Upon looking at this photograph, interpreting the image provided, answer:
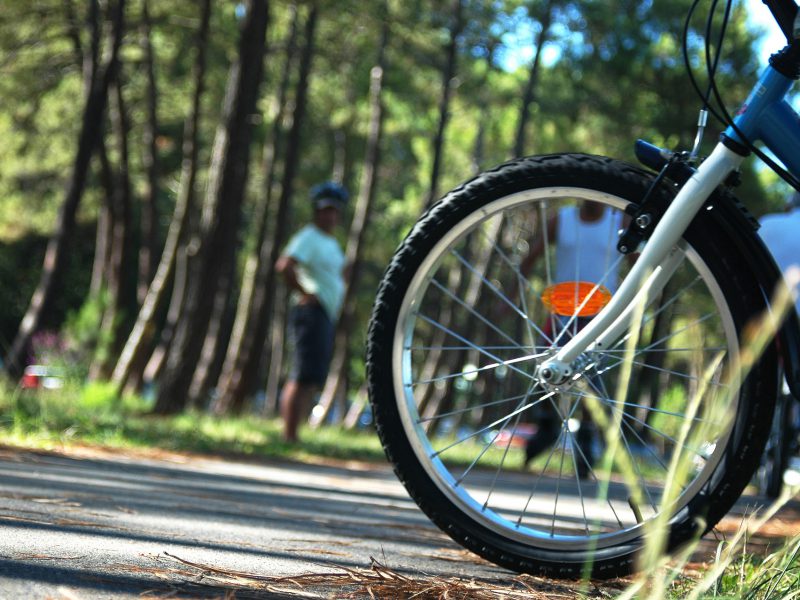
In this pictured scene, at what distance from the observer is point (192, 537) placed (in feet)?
10.0

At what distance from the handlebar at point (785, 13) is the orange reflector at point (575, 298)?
802mm

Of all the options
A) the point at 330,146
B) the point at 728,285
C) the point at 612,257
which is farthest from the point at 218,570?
the point at 330,146

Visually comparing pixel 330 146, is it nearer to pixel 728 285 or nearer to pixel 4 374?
pixel 4 374

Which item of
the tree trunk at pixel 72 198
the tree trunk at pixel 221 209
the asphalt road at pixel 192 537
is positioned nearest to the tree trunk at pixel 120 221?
the tree trunk at pixel 72 198

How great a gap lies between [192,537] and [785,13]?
201cm

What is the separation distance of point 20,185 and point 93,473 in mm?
26301

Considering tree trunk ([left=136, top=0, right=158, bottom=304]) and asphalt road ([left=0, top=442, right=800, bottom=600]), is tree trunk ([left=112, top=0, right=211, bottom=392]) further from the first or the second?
asphalt road ([left=0, top=442, right=800, bottom=600])

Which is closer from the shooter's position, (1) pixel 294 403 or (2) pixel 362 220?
(1) pixel 294 403

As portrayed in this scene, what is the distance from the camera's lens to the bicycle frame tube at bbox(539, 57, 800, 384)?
111 inches

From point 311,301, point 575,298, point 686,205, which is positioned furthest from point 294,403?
point 686,205

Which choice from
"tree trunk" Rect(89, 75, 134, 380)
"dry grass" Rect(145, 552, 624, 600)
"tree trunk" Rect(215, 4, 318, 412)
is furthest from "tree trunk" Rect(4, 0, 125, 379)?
"dry grass" Rect(145, 552, 624, 600)

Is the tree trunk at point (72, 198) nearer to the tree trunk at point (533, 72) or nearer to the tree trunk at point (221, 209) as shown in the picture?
the tree trunk at point (221, 209)

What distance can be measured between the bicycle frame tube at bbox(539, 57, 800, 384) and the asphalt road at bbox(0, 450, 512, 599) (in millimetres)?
616

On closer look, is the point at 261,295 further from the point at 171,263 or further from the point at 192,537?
the point at 192,537
